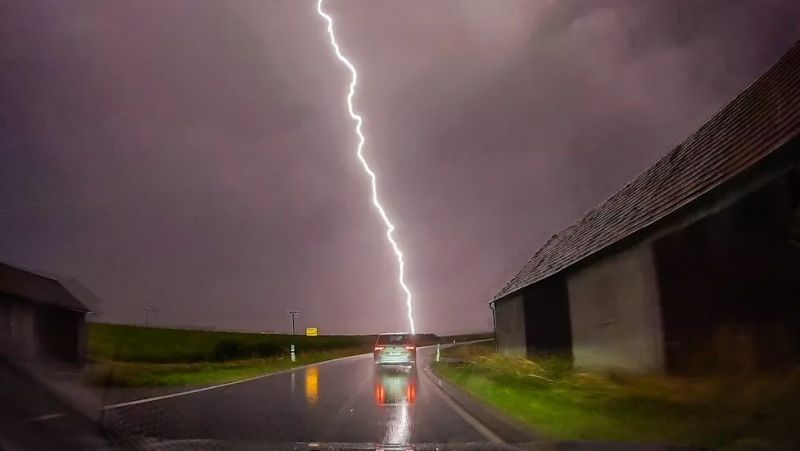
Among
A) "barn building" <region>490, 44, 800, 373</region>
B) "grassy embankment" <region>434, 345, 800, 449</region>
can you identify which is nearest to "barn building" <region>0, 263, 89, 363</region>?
"grassy embankment" <region>434, 345, 800, 449</region>

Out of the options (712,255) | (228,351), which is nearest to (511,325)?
(712,255)

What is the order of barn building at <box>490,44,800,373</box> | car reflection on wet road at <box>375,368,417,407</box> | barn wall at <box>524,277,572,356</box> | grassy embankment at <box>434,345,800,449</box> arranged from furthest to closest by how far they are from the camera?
barn wall at <box>524,277,572,356</box> < car reflection on wet road at <box>375,368,417,407</box> < barn building at <box>490,44,800,373</box> < grassy embankment at <box>434,345,800,449</box>

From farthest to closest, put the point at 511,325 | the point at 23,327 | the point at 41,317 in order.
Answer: the point at 511,325 → the point at 41,317 → the point at 23,327

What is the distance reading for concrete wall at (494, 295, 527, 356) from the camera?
30.7 meters

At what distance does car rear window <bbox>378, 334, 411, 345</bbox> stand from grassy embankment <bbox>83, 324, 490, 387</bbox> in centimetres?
577

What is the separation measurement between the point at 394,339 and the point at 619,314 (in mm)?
12959

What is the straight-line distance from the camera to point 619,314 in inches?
722

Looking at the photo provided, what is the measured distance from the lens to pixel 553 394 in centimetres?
1481

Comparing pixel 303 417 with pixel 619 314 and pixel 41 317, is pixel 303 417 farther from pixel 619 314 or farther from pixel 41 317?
pixel 619 314

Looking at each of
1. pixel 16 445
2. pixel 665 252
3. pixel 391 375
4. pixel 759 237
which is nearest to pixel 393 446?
pixel 16 445

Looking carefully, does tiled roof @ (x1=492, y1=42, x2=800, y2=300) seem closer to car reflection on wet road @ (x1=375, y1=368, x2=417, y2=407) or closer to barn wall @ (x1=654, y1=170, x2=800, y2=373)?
barn wall @ (x1=654, y1=170, x2=800, y2=373)

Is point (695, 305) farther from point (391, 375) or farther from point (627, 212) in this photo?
point (391, 375)

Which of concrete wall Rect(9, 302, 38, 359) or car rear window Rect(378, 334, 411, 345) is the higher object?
concrete wall Rect(9, 302, 38, 359)

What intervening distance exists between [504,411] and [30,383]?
7.58m
